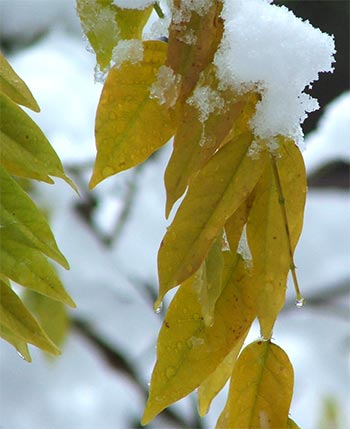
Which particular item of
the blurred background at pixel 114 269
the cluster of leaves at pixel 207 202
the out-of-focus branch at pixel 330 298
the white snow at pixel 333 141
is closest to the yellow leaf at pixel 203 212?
the cluster of leaves at pixel 207 202

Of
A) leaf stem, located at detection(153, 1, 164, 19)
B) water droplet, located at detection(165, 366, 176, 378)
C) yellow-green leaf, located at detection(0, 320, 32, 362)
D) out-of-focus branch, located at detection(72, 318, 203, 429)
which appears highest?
out-of-focus branch, located at detection(72, 318, 203, 429)

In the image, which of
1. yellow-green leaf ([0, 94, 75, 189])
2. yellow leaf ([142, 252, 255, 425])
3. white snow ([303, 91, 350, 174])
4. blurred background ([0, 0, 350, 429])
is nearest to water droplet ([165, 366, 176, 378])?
yellow leaf ([142, 252, 255, 425])

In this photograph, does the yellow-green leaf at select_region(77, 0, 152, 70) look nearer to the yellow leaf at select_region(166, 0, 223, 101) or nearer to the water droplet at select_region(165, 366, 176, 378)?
the yellow leaf at select_region(166, 0, 223, 101)

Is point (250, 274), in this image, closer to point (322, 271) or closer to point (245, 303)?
point (245, 303)

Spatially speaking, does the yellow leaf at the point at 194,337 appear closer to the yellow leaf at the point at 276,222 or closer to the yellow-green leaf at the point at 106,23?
the yellow leaf at the point at 276,222

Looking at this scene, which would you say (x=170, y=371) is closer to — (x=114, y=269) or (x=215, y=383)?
(x=215, y=383)

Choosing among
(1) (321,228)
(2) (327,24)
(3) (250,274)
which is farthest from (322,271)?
(3) (250,274)
